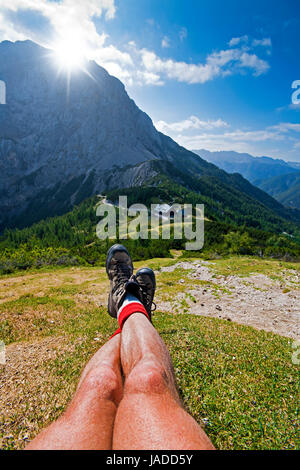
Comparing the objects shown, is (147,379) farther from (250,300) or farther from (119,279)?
(250,300)

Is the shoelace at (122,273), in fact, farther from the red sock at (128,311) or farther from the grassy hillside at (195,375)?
the grassy hillside at (195,375)

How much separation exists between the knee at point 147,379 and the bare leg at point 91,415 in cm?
26

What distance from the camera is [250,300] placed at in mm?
12602

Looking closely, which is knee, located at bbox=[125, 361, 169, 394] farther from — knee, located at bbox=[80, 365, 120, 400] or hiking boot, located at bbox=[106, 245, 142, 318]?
hiking boot, located at bbox=[106, 245, 142, 318]

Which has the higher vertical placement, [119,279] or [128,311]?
[128,311]

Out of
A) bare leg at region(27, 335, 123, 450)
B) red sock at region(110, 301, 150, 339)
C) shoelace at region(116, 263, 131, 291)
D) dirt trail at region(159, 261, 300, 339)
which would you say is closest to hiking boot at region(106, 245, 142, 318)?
shoelace at region(116, 263, 131, 291)

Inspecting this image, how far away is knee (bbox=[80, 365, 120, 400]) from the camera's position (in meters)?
2.55

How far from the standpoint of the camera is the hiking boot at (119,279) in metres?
5.12

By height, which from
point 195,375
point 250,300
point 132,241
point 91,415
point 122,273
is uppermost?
point 122,273

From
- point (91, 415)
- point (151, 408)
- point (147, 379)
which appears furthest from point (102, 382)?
point (151, 408)

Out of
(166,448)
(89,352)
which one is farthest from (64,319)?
(166,448)

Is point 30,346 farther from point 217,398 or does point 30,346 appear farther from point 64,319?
point 217,398

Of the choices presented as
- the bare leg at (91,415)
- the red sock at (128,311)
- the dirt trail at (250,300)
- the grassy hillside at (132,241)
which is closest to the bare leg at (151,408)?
the bare leg at (91,415)

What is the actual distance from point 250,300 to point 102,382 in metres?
12.4
